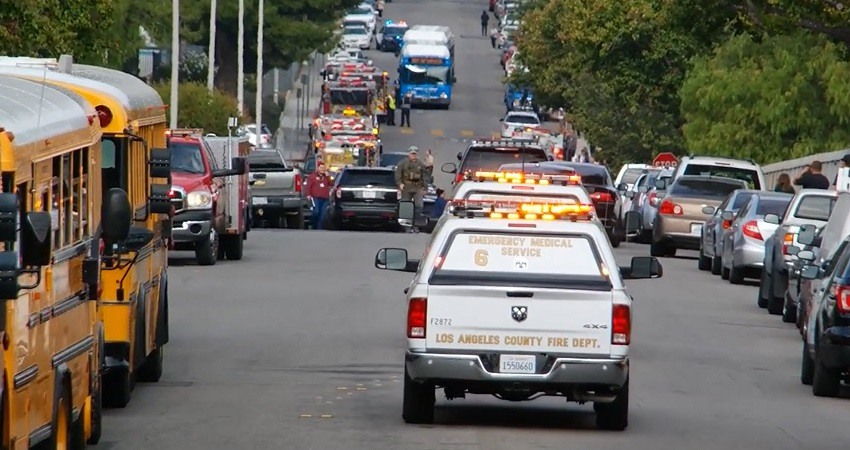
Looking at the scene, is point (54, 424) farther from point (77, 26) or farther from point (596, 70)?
point (596, 70)

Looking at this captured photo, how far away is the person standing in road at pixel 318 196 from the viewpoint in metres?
51.9

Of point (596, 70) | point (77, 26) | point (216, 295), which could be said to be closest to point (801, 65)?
point (596, 70)

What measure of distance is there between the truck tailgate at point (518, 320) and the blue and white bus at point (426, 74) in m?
91.1

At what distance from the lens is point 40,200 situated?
11.8m

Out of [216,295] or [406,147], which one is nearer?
[216,295]

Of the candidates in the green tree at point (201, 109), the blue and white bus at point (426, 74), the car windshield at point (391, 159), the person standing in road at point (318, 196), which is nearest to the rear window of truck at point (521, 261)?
the person standing in road at point (318, 196)

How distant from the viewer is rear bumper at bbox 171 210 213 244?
1257 inches

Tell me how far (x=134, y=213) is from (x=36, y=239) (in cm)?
699

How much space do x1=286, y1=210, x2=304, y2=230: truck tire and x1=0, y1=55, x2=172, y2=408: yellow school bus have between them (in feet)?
97.7

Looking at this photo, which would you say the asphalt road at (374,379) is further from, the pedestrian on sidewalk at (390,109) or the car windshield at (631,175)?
the pedestrian on sidewalk at (390,109)

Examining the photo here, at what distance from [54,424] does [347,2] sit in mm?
90629

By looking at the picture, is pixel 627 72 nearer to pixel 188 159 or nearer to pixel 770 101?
pixel 770 101

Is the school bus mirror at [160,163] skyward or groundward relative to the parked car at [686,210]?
skyward

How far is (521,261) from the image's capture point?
1551 cm
